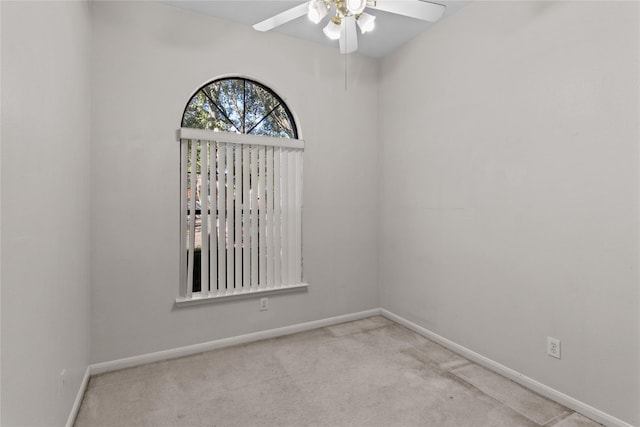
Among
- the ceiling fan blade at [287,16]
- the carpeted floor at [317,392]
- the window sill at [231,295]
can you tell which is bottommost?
the carpeted floor at [317,392]

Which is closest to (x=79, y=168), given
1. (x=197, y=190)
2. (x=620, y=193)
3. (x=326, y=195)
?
(x=197, y=190)

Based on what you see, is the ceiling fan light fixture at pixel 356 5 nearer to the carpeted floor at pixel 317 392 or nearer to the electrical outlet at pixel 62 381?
the carpeted floor at pixel 317 392

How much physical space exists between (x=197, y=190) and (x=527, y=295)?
251 centimetres

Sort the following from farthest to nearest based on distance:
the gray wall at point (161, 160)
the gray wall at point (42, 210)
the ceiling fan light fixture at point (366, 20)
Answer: the gray wall at point (161, 160) → the ceiling fan light fixture at point (366, 20) → the gray wall at point (42, 210)

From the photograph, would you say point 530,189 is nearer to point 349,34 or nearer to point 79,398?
point 349,34

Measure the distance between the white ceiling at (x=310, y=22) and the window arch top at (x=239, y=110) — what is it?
0.50m

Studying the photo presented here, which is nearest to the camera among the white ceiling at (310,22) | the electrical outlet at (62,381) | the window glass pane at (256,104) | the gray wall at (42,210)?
the gray wall at (42,210)

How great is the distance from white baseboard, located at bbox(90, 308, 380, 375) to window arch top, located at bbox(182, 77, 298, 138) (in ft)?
5.78

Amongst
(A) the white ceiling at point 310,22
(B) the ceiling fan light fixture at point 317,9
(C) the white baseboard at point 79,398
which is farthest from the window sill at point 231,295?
(A) the white ceiling at point 310,22

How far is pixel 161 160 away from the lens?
100 inches

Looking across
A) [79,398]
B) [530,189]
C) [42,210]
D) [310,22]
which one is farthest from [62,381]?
[310,22]

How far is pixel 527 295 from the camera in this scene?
2184 millimetres

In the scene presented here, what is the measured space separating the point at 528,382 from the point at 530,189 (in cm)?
123

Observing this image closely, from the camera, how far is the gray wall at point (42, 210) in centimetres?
106
